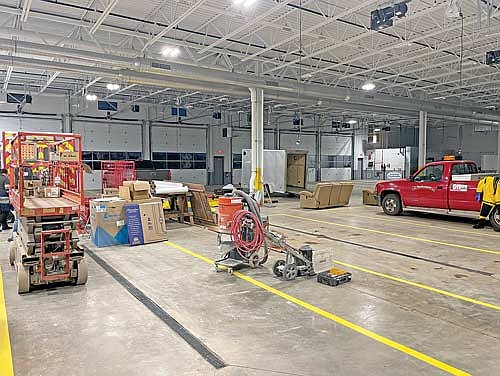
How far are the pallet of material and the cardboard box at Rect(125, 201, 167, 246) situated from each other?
230cm

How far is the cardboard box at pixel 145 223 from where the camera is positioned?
8773 millimetres

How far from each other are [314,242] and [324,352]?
529 centimetres

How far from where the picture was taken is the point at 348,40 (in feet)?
40.9

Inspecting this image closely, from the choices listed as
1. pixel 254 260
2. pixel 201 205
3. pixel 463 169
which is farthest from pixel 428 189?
pixel 254 260

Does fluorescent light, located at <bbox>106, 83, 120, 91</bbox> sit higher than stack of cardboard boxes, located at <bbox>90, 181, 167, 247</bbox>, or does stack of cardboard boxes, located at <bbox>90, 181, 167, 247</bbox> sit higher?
fluorescent light, located at <bbox>106, 83, 120, 91</bbox>

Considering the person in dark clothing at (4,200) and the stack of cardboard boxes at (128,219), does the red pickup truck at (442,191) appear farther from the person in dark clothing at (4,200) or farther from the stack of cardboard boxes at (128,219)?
the person in dark clothing at (4,200)

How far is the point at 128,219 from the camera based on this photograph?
8789 mm

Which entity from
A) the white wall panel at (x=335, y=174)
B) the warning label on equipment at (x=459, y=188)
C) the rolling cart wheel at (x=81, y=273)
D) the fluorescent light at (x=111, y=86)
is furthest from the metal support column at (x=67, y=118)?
the white wall panel at (x=335, y=174)

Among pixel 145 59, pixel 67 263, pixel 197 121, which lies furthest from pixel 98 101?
pixel 67 263

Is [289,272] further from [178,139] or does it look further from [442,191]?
[178,139]

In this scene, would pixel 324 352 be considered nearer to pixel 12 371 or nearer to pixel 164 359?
pixel 164 359

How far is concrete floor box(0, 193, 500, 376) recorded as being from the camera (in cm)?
356

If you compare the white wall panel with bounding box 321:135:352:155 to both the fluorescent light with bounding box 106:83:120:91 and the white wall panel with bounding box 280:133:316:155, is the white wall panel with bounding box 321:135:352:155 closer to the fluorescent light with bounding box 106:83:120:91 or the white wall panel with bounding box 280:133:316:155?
the white wall panel with bounding box 280:133:316:155

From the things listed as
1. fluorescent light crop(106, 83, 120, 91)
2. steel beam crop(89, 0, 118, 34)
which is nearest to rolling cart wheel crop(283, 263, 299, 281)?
steel beam crop(89, 0, 118, 34)
